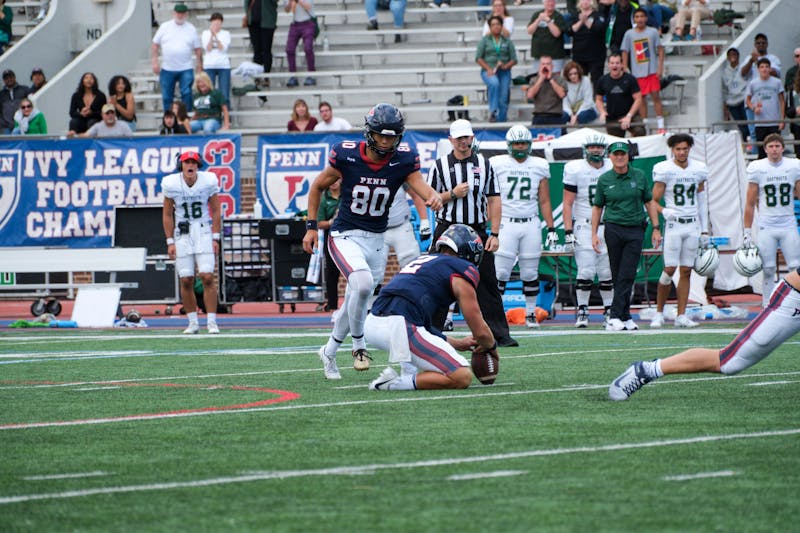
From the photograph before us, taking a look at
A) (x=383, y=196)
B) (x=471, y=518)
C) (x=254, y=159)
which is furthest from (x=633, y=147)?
(x=471, y=518)

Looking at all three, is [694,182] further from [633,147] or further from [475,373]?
[475,373]

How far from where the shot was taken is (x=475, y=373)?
31.0 feet

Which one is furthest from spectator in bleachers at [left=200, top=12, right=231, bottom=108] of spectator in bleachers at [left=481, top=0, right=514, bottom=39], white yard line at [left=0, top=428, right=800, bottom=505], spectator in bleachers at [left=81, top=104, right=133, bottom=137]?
white yard line at [left=0, top=428, right=800, bottom=505]

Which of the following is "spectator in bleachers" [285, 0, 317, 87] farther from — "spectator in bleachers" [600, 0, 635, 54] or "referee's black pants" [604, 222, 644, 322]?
"referee's black pants" [604, 222, 644, 322]

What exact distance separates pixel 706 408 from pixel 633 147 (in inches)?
481

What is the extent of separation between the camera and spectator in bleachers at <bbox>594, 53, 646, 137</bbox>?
21031mm

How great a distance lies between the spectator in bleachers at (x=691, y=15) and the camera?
2461 cm

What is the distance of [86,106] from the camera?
917 inches

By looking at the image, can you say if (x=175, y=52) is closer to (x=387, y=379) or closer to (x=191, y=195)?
(x=191, y=195)

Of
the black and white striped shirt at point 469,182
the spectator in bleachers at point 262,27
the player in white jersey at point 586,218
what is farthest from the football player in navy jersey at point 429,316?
the spectator in bleachers at point 262,27

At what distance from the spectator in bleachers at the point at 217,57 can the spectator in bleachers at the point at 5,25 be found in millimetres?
4519

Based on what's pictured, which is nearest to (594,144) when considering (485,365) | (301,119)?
(301,119)

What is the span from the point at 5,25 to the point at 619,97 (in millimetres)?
12240

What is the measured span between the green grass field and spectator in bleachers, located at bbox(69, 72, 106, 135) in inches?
500
